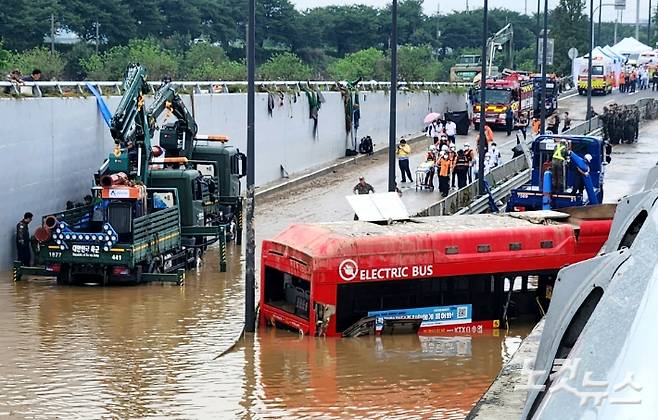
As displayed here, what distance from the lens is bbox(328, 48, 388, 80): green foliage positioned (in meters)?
83.6

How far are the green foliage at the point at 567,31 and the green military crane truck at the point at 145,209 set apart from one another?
258 feet

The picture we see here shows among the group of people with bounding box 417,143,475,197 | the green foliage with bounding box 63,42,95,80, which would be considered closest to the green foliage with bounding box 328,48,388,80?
the green foliage with bounding box 63,42,95,80

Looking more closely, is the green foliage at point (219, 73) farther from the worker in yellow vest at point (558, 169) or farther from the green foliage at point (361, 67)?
the worker in yellow vest at point (558, 169)

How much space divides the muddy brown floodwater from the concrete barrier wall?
4247mm

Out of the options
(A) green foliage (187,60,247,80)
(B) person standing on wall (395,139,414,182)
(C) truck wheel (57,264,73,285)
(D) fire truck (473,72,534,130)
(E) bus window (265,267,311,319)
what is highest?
(A) green foliage (187,60,247,80)

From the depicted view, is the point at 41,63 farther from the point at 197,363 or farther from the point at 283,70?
the point at 197,363

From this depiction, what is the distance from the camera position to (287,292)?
20766mm

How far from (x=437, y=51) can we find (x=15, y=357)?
375 feet

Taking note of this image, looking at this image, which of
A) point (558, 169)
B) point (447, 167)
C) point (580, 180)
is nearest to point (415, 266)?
point (558, 169)

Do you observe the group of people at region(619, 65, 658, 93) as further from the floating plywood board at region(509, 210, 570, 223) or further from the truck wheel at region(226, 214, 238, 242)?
the floating plywood board at region(509, 210, 570, 223)

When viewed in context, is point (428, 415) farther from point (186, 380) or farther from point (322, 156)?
point (322, 156)

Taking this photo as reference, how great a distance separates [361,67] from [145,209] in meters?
62.9

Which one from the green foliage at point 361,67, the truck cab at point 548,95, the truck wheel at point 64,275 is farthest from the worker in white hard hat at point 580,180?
the green foliage at point 361,67

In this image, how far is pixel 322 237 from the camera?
19.8 meters
